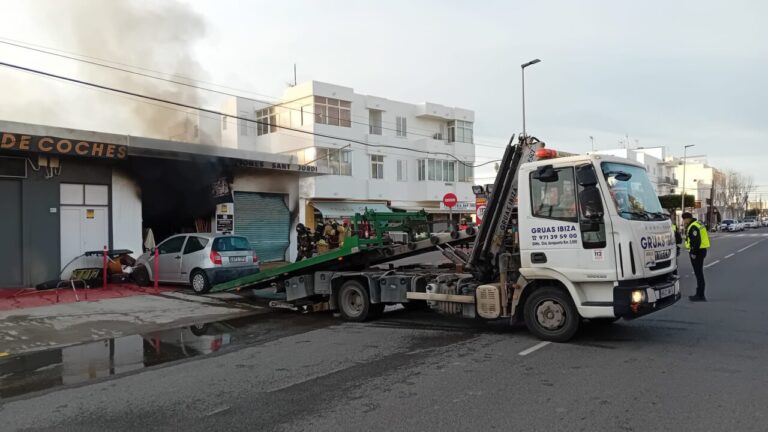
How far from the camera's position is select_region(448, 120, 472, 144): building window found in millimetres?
45688

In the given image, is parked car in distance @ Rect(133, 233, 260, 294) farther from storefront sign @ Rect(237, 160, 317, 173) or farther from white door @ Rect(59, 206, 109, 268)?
storefront sign @ Rect(237, 160, 317, 173)

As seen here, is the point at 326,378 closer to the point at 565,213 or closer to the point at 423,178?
the point at 565,213

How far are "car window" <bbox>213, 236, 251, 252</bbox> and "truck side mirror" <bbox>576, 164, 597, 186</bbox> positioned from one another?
9356 mm

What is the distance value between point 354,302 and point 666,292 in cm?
491

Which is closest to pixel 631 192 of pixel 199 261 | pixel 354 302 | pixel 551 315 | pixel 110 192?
pixel 551 315

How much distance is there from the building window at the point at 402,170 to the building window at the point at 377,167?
65.4 inches

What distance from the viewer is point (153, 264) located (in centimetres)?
1465

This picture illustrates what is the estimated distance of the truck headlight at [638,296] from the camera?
21.3 feet

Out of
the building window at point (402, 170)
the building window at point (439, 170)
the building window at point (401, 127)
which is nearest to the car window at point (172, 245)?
the building window at point (402, 170)

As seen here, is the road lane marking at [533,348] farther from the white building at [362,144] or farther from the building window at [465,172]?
the building window at [465,172]

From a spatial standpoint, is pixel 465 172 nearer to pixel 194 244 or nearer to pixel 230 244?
pixel 230 244

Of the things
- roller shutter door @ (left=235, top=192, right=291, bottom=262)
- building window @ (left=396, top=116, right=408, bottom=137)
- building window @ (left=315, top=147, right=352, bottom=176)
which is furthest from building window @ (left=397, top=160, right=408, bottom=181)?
roller shutter door @ (left=235, top=192, right=291, bottom=262)

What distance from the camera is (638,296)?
6.51 m

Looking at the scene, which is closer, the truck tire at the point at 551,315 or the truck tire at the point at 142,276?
the truck tire at the point at 551,315
